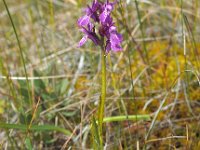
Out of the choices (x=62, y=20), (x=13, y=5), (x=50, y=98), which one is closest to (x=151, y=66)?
(x=50, y=98)

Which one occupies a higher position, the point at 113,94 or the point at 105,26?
the point at 105,26

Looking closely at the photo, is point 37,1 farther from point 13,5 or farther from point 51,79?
point 51,79

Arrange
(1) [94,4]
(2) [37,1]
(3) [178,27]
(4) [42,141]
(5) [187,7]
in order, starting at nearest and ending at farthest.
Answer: (1) [94,4]
(4) [42,141]
(3) [178,27]
(5) [187,7]
(2) [37,1]

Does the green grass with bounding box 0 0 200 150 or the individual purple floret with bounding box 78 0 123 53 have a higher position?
the individual purple floret with bounding box 78 0 123 53

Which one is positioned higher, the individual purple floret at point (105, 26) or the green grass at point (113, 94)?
the individual purple floret at point (105, 26)

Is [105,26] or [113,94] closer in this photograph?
[105,26]

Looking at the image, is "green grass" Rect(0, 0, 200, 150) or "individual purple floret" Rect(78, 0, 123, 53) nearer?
"individual purple floret" Rect(78, 0, 123, 53)

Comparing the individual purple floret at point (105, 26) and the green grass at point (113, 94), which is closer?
the individual purple floret at point (105, 26)

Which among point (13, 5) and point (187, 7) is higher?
point (13, 5)
